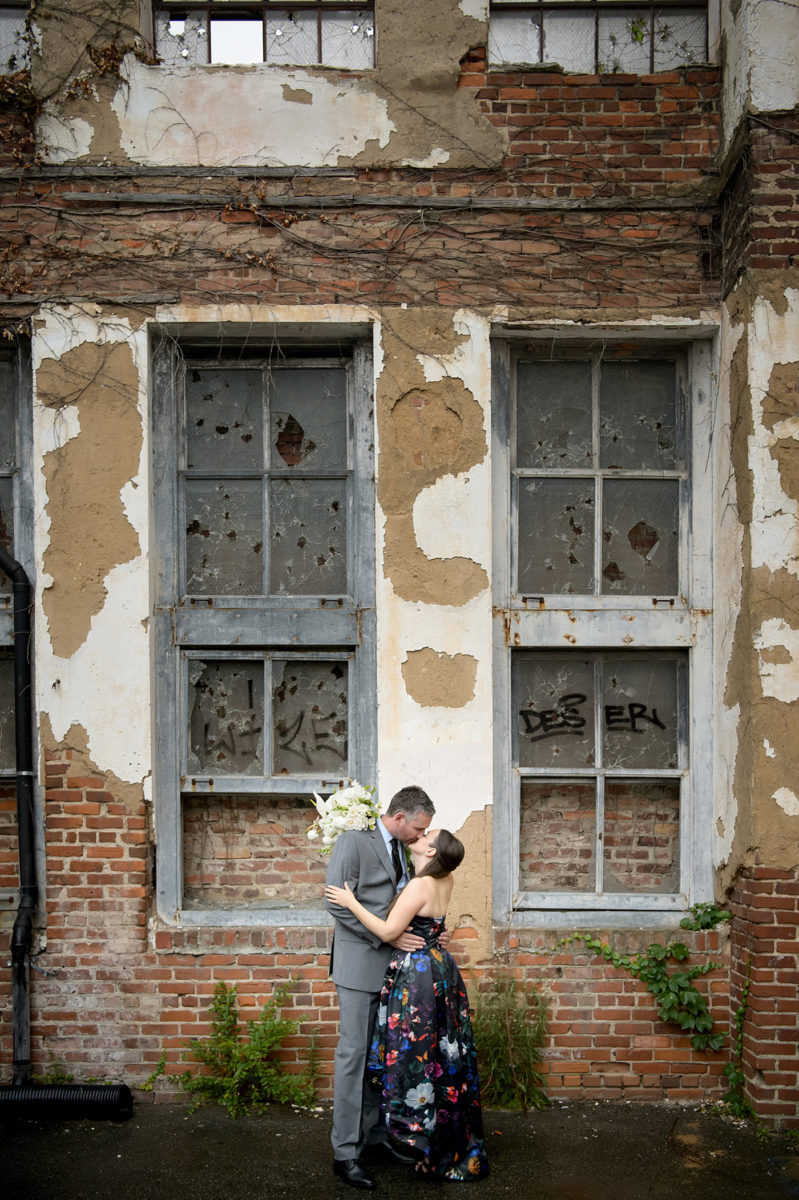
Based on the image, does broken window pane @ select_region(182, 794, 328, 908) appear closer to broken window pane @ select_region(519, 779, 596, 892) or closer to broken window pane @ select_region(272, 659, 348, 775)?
broken window pane @ select_region(272, 659, 348, 775)

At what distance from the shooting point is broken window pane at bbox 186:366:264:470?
16.0 ft

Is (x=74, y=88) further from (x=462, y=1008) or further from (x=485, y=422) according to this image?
(x=462, y=1008)

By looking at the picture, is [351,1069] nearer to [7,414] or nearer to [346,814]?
[346,814]

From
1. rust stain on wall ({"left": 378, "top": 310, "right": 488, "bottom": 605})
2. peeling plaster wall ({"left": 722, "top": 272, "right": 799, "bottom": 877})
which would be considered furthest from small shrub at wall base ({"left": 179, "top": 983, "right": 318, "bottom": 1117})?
peeling plaster wall ({"left": 722, "top": 272, "right": 799, "bottom": 877})

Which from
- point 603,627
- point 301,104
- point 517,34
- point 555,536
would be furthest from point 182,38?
point 603,627

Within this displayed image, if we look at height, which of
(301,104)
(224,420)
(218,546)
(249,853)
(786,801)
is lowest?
(249,853)

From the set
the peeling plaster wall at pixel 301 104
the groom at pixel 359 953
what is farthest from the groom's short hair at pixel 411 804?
the peeling plaster wall at pixel 301 104

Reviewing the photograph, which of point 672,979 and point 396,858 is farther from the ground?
point 396,858

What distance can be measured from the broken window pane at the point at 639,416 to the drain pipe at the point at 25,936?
3.03m

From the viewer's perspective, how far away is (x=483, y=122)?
466cm

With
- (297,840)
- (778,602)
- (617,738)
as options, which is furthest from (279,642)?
(778,602)

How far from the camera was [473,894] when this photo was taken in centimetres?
454

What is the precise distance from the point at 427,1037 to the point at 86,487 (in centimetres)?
292

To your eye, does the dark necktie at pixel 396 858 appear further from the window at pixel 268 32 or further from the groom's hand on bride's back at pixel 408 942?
the window at pixel 268 32
